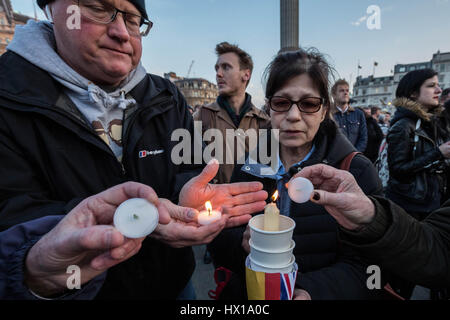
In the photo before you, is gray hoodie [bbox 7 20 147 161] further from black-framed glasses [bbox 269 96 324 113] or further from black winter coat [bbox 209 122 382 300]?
black-framed glasses [bbox 269 96 324 113]

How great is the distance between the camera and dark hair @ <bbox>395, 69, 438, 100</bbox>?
3495 millimetres

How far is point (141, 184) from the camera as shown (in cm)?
100

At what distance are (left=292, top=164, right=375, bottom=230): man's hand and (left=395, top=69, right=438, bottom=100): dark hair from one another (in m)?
3.46

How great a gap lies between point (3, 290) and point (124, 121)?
4.12 feet

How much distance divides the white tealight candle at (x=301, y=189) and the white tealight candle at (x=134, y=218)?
2.69 feet

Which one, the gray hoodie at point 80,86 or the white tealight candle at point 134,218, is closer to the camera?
the white tealight candle at point 134,218

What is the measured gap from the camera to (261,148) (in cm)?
231

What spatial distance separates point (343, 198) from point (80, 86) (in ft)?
6.70

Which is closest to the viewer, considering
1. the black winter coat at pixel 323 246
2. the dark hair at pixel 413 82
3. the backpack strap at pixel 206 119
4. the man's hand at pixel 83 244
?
the man's hand at pixel 83 244

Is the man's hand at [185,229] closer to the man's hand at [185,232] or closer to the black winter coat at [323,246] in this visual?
the man's hand at [185,232]

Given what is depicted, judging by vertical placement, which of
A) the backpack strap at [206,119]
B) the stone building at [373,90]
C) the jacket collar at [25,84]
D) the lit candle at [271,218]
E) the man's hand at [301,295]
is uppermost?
the stone building at [373,90]

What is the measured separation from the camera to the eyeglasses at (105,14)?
1.50 m

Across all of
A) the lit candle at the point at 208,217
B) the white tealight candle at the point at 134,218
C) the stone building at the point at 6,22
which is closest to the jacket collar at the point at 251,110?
the lit candle at the point at 208,217

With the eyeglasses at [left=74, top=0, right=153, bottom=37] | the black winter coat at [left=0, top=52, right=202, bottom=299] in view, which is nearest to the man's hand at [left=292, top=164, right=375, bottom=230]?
the black winter coat at [left=0, top=52, right=202, bottom=299]
